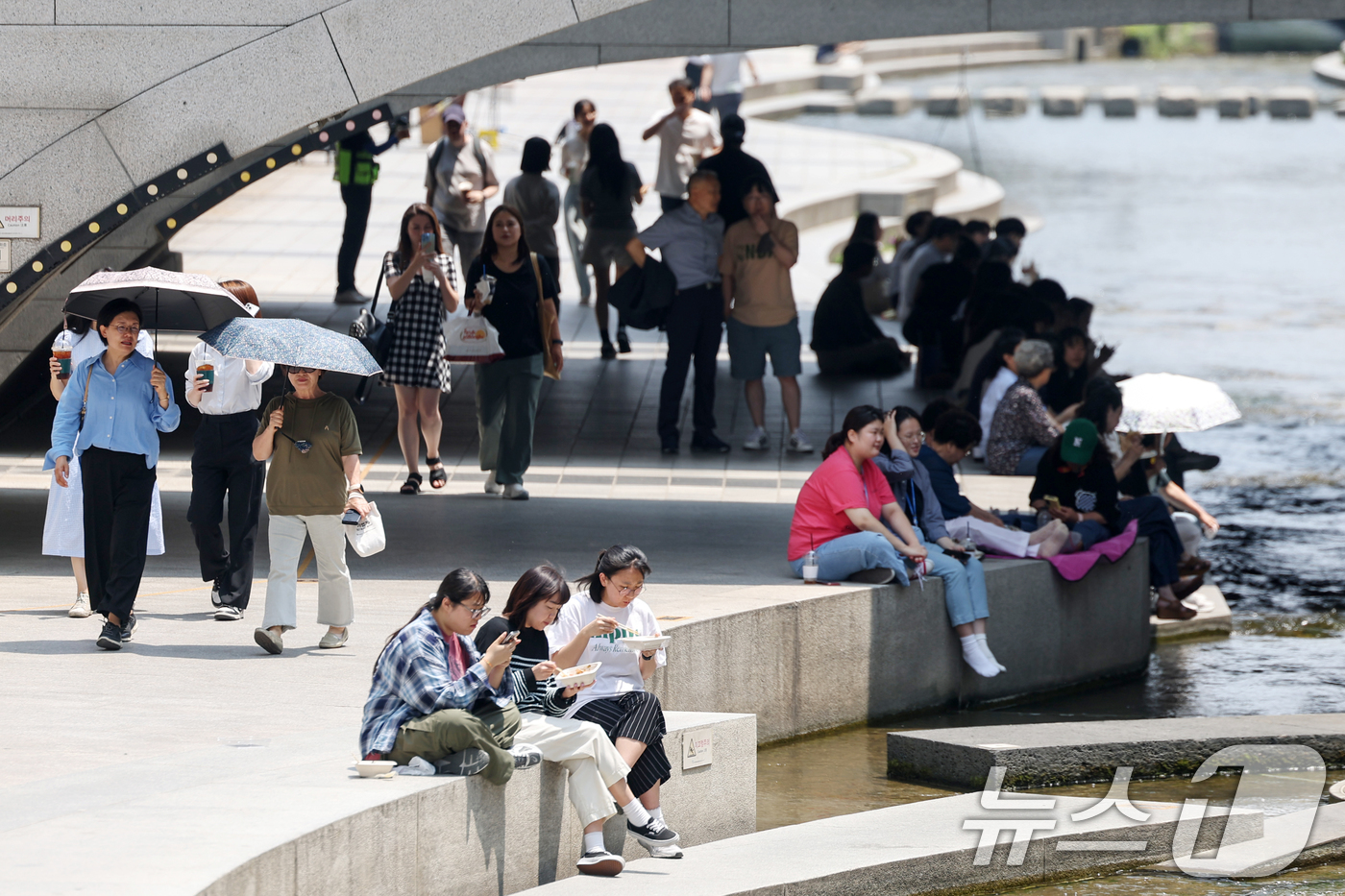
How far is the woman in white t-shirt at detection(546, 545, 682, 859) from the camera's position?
735 cm

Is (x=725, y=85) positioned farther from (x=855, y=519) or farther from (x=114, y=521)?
(x=114, y=521)

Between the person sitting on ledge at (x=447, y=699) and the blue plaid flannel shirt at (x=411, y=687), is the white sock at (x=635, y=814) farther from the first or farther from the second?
the blue plaid flannel shirt at (x=411, y=687)

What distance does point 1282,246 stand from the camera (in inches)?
1158

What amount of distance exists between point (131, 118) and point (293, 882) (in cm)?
570

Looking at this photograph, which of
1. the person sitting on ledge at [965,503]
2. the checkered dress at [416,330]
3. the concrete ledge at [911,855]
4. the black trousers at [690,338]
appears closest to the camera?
the concrete ledge at [911,855]

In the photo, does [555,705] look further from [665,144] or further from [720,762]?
[665,144]

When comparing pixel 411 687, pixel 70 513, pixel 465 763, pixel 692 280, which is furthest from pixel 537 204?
pixel 465 763

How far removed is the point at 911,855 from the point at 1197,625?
532cm

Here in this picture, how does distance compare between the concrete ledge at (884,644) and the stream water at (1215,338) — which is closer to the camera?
the concrete ledge at (884,644)

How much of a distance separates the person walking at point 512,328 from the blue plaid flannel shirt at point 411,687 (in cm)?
508

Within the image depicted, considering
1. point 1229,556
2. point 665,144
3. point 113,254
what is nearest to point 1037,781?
point 1229,556

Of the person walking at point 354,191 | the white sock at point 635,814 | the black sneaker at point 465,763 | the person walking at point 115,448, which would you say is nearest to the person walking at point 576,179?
the person walking at point 354,191

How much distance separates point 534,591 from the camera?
7195 mm

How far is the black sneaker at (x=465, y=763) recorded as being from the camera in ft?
21.4
